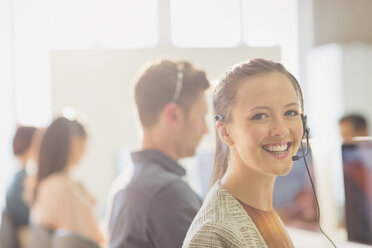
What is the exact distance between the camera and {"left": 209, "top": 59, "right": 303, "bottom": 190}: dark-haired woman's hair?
51cm

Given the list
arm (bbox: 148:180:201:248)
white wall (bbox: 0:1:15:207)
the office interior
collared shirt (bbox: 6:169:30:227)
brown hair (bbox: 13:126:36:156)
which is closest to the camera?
arm (bbox: 148:180:201:248)

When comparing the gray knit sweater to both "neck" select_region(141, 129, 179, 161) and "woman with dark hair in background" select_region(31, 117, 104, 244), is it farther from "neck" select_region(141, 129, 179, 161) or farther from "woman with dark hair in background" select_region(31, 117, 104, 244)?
"woman with dark hair in background" select_region(31, 117, 104, 244)

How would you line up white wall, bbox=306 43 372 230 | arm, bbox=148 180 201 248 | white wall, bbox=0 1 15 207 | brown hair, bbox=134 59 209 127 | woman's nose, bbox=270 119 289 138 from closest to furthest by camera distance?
woman's nose, bbox=270 119 289 138 < arm, bbox=148 180 201 248 < brown hair, bbox=134 59 209 127 < white wall, bbox=0 1 15 207 < white wall, bbox=306 43 372 230

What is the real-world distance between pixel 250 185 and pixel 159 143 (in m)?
0.39

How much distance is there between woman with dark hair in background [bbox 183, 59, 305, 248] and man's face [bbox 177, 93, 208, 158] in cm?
25

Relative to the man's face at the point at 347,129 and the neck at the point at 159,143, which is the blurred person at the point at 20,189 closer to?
the neck at the point at 159,143

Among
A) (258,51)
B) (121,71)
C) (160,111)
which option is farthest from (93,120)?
(258,51)

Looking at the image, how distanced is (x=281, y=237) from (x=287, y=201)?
235mm

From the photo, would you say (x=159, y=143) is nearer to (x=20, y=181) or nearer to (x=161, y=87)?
(x=161, y=87)

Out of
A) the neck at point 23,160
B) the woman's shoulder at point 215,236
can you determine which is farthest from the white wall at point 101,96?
the woman's shoulder at point 215,236

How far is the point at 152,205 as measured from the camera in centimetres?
83

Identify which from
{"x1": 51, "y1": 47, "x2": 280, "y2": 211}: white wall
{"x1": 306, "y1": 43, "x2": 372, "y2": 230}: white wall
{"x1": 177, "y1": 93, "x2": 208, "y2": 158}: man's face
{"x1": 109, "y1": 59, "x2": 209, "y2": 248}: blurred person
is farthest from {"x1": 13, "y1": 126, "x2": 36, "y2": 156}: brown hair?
{"x1": 306, "y1": 43, "x2": 372, "y2": 230}: white wall

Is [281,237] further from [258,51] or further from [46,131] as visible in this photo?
[46,131]

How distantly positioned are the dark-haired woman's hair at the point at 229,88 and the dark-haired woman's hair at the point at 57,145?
0.94 meters
